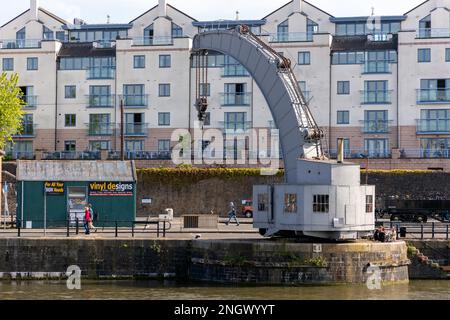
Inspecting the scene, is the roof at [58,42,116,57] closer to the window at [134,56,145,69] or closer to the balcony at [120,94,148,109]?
the window at [134,56,145,69]

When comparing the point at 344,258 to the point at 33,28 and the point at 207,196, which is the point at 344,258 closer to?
the point at 207,196

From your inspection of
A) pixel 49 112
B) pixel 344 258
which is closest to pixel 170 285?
pixel 344 258

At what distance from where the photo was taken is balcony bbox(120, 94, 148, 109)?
269 ft

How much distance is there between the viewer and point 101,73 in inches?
3258

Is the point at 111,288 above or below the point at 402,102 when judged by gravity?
below

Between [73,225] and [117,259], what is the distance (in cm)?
683

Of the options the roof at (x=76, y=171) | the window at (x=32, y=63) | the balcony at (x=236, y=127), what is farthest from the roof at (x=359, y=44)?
the roof at (x=76, y=171)

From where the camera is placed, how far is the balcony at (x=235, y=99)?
266 feet

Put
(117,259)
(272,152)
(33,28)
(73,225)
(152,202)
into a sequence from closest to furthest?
1. (117,259)
2. (73,225)
3. (152,202)
4. (272,152)
5. (33,28)

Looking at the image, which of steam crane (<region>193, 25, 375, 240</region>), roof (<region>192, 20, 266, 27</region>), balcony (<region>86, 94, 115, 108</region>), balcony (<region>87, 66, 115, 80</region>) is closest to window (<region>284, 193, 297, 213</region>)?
steam crane (<region>193, 25, 375, 240</region>)

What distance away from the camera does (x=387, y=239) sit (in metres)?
40.6

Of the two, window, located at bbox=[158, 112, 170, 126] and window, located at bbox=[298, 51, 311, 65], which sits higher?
window, located at bbox=[298, 51, 311, 65]

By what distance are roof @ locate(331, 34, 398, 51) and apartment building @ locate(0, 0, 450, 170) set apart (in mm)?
93

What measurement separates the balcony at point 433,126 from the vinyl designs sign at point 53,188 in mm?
→ 37932
